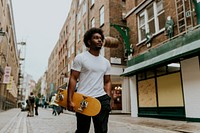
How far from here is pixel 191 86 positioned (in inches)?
359

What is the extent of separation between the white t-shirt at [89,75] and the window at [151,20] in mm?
9961

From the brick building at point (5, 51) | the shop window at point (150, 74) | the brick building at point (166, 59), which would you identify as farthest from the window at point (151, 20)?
the brick building at point (5, 51)

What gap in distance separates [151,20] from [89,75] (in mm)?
11383

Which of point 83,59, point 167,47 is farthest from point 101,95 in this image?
point 167,47

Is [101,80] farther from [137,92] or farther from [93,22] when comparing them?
[93,22]

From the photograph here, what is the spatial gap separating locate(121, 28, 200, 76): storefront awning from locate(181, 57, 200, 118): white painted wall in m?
0.70

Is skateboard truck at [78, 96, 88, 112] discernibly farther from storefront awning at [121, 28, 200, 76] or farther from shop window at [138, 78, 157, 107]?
shop window at [138, 78, 157, 107]

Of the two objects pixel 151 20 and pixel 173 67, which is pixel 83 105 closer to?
pixel 173 67

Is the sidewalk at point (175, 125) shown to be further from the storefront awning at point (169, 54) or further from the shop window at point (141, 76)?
the shop window at point (141, 76)

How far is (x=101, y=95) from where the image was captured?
2639mm

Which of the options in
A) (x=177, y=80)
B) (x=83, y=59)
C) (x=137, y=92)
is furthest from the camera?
(x=137, y=92)

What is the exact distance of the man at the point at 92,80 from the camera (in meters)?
2.53

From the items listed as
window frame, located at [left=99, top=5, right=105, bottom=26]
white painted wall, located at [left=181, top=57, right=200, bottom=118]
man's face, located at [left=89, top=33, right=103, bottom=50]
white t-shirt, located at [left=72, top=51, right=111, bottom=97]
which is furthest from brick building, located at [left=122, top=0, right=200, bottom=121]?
white t-shirt, located at [left=72, top=51, right=111, bottom=97]

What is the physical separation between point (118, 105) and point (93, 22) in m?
9.47
